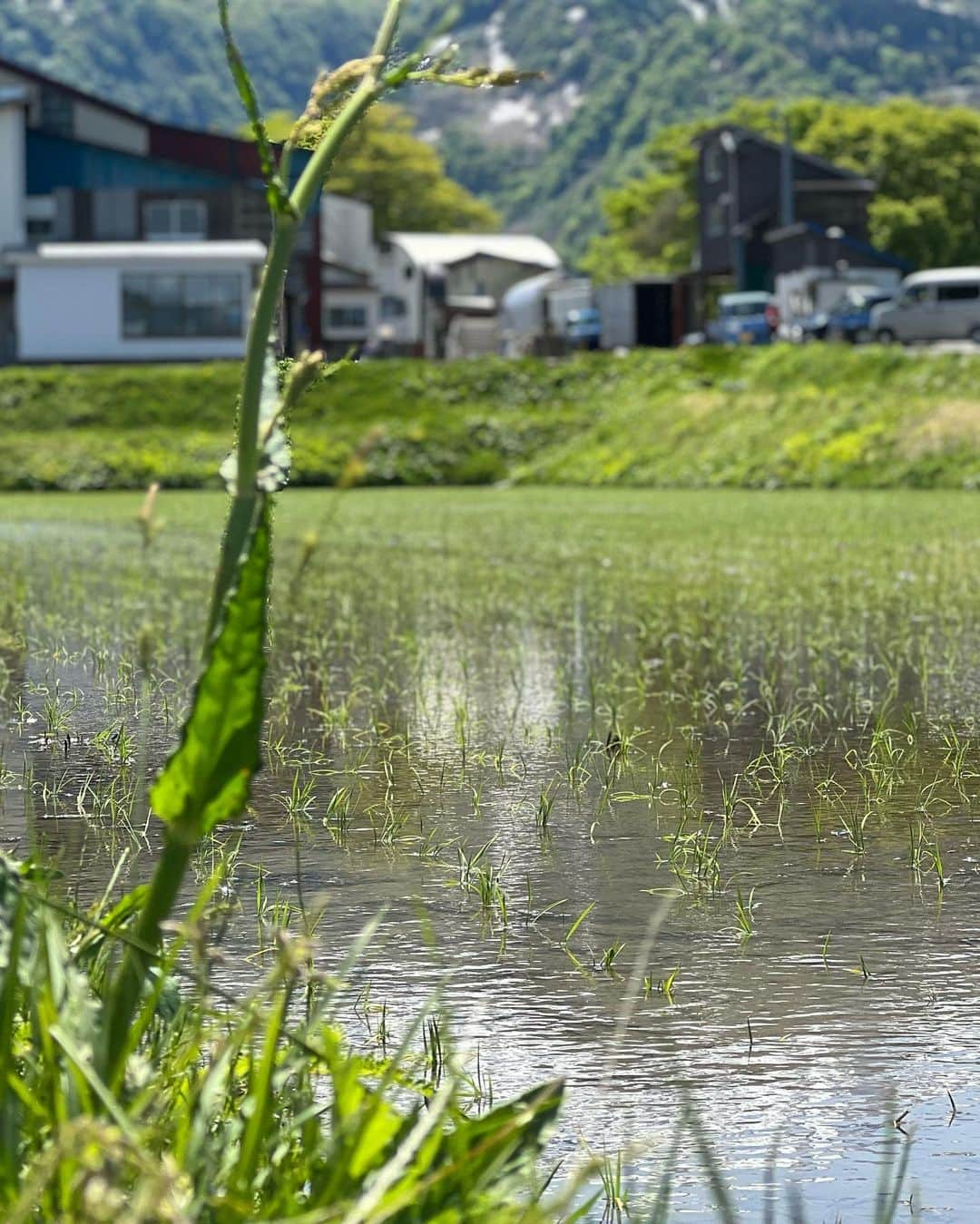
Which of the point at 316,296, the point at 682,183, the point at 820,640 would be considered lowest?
the point at 820,640

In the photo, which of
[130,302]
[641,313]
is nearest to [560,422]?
[130,302]

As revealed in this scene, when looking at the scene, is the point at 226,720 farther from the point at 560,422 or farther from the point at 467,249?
the point at 467,249

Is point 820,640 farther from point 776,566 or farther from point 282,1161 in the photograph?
point 282,1161

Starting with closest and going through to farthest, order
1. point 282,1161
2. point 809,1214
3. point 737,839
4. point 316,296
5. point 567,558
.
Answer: point 282,1161
point 809,1214
point 737,839
point 567,558
point 316,296

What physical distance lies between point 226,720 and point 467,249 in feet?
291

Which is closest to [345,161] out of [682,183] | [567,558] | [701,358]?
[682,183]

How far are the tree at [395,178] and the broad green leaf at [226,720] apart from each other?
285ft

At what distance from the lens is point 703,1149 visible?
276 cm

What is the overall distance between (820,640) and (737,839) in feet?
20.9

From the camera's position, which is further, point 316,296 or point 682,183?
point 682,183

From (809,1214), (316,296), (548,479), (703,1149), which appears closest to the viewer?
(703,1149)

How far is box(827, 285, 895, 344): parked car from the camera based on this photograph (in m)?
50.0

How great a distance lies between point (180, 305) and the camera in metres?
52.3

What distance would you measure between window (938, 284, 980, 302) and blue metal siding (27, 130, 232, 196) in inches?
786
